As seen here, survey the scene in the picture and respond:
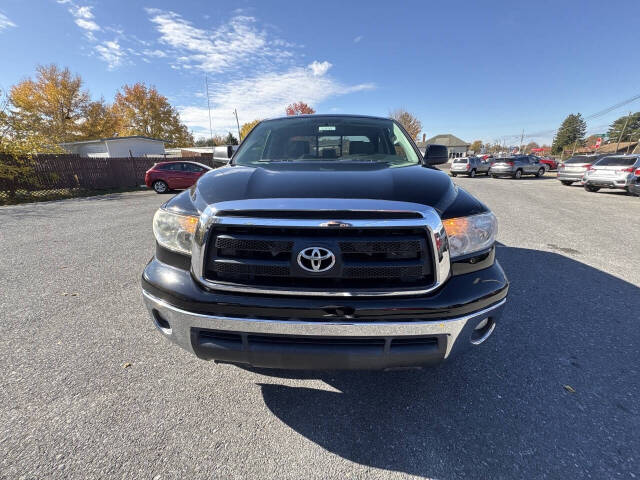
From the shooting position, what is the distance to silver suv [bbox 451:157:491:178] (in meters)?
23.1

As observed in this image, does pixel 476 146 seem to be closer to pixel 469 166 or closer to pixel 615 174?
pixel 469 166

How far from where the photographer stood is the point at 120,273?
12.8ft

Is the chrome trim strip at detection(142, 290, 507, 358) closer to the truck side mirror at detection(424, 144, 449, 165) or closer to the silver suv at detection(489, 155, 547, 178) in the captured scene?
the truck side mirror at detection(424, 144, 449, 165)

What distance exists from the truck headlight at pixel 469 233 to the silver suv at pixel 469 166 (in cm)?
2471

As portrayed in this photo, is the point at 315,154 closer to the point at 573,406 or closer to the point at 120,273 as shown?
the point at 573,406

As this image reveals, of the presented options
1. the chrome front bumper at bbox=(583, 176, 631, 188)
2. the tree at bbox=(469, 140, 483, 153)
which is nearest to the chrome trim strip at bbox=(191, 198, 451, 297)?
the chrome front bumper at bbox=(583, 176, 631, 188)

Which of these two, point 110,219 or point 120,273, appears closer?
point 120,273

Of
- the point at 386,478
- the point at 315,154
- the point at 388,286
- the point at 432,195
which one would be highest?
the point at 315,154

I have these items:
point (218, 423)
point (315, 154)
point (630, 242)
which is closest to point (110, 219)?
point (315, 154)

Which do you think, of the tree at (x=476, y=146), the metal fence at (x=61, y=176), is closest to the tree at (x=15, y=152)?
the metal fence at (x=61, y=176)

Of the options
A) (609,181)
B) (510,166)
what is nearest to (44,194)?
(609,181)

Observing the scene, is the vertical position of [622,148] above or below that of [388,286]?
above

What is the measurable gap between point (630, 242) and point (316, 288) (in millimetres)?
6755

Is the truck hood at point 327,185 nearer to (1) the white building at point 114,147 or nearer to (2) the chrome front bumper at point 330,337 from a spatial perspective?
(2) the chrome front bumper at point 330,337
